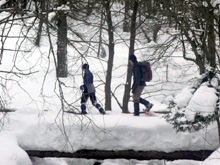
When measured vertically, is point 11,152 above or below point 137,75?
below

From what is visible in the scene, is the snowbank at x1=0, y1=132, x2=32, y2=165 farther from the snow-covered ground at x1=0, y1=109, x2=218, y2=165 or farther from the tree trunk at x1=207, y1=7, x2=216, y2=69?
the tree trunk at x1=207, y1=7, x2=216, y2=69

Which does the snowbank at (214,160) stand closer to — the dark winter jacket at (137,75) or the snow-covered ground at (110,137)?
the snow-covered ground at (110,137)

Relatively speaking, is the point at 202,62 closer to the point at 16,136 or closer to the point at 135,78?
the point at 135,78

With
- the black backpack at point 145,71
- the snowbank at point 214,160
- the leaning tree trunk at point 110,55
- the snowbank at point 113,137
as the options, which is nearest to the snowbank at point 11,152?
the snowbank at point 113,137

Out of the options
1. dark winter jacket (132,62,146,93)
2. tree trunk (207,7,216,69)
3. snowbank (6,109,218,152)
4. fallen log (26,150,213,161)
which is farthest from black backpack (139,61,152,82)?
fallen log (26,150,213,161)

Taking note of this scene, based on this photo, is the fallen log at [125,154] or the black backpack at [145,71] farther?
the black backpack at [145,71]

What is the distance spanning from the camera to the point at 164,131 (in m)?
10.2

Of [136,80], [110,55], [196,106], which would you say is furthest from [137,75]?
[110,55]

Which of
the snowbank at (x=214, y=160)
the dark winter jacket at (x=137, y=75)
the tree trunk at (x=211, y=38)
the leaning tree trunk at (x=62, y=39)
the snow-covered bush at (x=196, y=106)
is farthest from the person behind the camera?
the dark winter jacket at (x=137, y=75)

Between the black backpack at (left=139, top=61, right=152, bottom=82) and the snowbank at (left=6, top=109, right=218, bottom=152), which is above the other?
the black backpack at (left=139, top=61, right=152, bottom=82)

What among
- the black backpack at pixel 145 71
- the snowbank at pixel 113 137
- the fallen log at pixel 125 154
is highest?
the black backpack at pixel 145 71

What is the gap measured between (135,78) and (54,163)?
287 cm

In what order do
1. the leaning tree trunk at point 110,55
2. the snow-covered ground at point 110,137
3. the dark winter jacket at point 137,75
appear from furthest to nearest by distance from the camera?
the leaning tree trunk at point 110,55, the dark winter jacket at point 137,75, the snow-covered ground at point 110,137

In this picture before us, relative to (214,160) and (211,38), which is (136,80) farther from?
(214,160)
